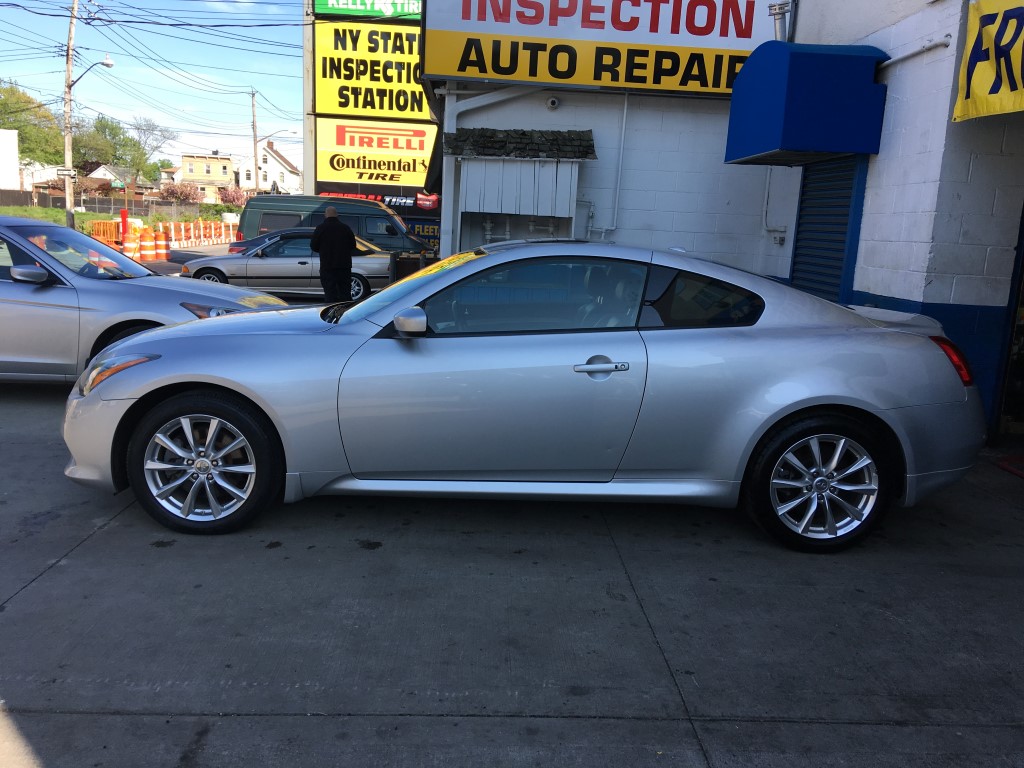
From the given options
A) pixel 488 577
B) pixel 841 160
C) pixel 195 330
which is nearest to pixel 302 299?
pixel 841 160

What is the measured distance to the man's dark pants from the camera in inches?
479

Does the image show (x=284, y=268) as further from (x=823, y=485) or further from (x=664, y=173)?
(x=823, y=485)

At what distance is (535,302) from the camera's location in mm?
4371

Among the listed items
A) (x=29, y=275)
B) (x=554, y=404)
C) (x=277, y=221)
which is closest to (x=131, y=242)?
(x=277, y=221)

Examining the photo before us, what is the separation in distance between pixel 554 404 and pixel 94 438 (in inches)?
93.5

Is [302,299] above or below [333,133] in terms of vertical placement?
below

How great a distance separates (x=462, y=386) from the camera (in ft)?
13.7

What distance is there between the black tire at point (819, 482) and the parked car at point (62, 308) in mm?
4780

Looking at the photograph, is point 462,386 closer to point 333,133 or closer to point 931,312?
point 931,312

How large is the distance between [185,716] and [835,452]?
3.22m

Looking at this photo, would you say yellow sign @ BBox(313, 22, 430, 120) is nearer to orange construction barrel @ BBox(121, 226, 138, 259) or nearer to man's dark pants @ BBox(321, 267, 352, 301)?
orange construction barrel @ BBox(121, 226, 138, 259)

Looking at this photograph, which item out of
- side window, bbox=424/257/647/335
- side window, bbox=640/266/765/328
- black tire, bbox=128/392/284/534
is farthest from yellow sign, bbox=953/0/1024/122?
black tire, bbox=128/392/284/534

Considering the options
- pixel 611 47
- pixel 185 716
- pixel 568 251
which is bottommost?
pixel 185 716

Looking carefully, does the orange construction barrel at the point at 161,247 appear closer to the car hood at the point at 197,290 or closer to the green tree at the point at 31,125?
the car hood at the point at 197,290
